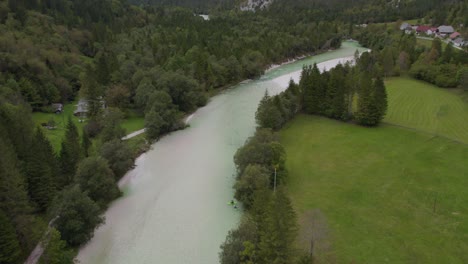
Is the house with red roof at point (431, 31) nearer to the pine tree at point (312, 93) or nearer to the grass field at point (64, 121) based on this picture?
the pine tree at point (312, 93)

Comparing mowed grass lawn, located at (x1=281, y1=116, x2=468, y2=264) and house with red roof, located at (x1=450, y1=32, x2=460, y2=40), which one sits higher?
A: house with red roof, located at (x1=450, y1=32, x2=460, y2=40)

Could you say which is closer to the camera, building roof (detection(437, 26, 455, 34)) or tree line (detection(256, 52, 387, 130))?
tree line (detection(256, 52, 387, 130))

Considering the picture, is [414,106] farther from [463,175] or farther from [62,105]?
[62,105]

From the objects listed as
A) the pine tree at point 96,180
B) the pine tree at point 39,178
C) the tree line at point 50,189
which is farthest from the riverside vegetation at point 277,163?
the pine tree at point 39,178

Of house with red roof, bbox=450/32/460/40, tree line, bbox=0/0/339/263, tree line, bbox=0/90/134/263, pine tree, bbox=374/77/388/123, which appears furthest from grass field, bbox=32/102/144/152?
house with red roof, bbox=450/32/460/40

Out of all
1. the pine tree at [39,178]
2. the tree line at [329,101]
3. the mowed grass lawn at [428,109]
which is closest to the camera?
the pine tree at [39,178]

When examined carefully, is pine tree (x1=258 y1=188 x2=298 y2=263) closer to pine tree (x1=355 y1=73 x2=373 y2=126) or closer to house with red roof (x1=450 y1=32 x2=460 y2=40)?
pine tree (x1=355 y1=73 x2=373 y2=126)
